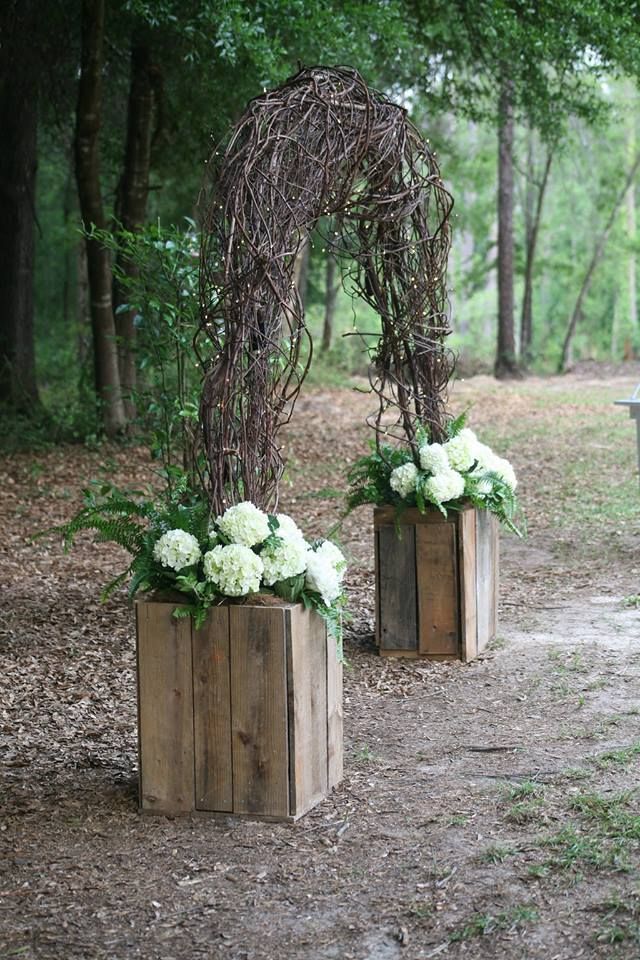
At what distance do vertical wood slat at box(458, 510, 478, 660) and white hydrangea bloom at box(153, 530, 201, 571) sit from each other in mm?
2184

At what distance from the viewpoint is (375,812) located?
4008mm

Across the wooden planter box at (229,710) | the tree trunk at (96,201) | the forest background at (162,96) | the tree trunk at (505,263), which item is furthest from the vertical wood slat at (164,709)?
the tree trunk at (505,263)

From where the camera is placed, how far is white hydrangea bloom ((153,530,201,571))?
3.88m

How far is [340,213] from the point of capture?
497 centimetres

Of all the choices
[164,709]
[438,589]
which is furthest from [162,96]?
[164,709]

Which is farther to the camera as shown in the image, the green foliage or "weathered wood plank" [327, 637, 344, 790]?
"weathered wood plank" [327, 637, 344, 790]

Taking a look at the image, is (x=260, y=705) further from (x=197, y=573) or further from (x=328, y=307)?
(x=328, y=307)

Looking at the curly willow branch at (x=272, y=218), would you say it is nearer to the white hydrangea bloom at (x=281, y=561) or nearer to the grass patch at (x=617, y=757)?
the white hydrangea bloom at (x=281, y=561)

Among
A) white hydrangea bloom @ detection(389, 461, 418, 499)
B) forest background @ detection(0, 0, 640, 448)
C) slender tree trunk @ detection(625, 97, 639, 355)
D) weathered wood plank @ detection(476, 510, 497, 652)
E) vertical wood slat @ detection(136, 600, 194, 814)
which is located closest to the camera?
vertical wood slat @ detection(136, 600, 194, 814)

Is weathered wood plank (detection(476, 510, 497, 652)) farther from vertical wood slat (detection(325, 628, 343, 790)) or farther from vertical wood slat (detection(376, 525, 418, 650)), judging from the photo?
vertical wood slat (detection(325, 628, 343, 790))

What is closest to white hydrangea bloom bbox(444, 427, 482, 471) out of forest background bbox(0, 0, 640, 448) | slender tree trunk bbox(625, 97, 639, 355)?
forest background bbox(0, 0, 640, 448)

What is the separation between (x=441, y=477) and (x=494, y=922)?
2.81 m

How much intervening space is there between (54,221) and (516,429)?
14.2m

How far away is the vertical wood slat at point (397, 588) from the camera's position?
230 inches
